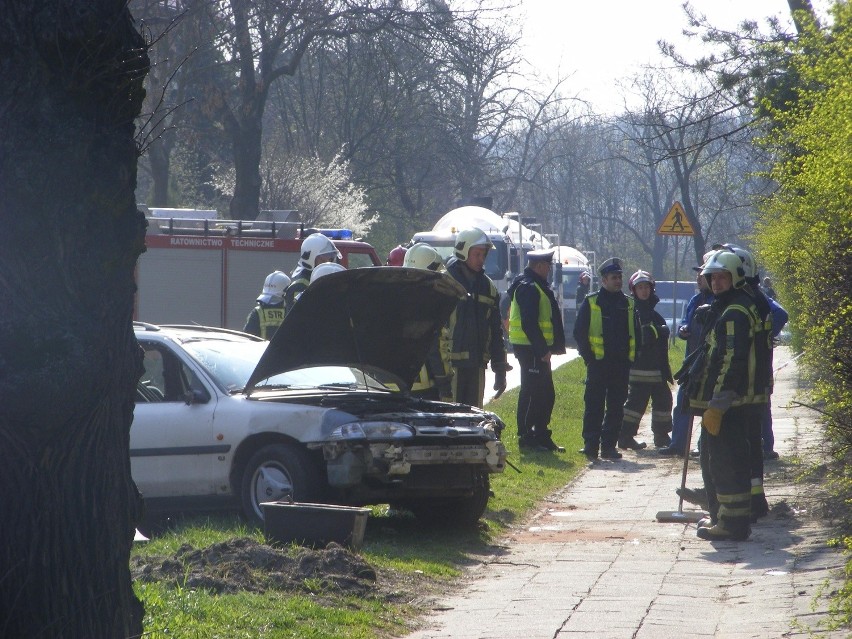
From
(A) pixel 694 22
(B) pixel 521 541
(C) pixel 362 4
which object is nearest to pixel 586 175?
(C) pixel 362 4

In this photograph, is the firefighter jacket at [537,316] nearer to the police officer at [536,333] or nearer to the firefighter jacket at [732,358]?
the police officer at [536,333]

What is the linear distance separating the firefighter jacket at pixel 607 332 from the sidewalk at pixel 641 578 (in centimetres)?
248

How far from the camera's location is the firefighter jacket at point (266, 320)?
12.1 m

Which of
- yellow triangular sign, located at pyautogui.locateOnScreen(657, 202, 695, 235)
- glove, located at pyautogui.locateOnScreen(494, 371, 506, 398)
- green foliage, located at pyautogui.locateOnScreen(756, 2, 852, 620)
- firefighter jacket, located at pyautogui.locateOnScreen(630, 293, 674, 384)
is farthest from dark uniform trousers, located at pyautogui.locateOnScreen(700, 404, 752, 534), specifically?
yellow triangular sign, located at pyautogui.locateOnScreen(657, 202, 695, 235)

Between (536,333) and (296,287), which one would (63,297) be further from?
(536,333)

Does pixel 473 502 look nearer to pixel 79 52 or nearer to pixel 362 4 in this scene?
pixel 79 52

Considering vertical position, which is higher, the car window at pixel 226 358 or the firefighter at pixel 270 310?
the firefighter at pixel 270 310

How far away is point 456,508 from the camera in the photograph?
8.89 metres

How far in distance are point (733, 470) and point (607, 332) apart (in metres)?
4.70

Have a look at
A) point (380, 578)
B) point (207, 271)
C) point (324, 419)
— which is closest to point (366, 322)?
point (324, 419)

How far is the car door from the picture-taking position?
8734 millimetres

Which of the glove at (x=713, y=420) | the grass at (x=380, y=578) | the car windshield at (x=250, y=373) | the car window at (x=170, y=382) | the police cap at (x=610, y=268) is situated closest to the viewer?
the grass at (x=380, y=578)

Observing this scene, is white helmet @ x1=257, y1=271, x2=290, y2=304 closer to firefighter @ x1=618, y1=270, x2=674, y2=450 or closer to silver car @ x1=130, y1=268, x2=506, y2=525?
silver car @ x1=130, y1=268, x2=506, y2=525

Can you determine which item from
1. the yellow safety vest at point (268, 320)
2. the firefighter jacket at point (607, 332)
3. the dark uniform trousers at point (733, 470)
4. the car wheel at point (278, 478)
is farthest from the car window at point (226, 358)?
the firefighter jacket at point (607, 332)
